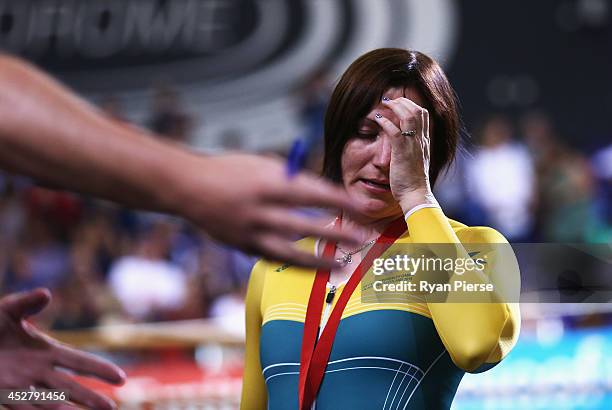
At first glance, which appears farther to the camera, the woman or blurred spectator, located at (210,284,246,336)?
blurred spectator, located at (210,284,246,336)

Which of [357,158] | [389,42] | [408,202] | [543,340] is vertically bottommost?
[408,202]

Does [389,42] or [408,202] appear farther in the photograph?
[389,42]

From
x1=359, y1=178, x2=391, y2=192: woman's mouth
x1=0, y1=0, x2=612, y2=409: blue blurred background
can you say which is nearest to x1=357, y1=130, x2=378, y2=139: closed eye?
x1=359, y1=178, x2=391, y2=192: woman's mouth

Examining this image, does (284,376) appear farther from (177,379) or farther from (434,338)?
(177,379)

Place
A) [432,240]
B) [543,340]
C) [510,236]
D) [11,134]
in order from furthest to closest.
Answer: [510,236] → [543,340] → [432,240] → [11,134]

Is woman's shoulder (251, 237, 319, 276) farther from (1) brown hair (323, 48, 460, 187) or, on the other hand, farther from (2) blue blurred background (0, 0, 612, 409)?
(2) blue blurred background (0, 0, 612, 409)

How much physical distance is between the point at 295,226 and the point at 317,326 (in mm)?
1081

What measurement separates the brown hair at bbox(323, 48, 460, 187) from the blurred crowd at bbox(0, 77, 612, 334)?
4858mm

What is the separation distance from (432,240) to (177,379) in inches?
161

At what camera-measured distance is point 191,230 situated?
852 centimetres

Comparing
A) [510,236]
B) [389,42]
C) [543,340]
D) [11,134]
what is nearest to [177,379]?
[543,340]

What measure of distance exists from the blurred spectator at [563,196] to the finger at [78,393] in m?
6.15

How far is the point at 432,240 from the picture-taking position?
2160mm

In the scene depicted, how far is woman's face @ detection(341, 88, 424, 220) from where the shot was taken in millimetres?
2365
